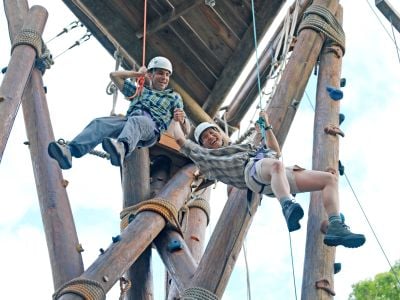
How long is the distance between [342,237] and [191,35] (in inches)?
147

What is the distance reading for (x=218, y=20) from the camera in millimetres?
7418

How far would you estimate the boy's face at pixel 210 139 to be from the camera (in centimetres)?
503

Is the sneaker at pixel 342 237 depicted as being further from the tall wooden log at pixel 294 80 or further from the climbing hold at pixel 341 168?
the tall wooden log at pixel 294 80

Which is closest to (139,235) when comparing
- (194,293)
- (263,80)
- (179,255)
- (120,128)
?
(179,255)

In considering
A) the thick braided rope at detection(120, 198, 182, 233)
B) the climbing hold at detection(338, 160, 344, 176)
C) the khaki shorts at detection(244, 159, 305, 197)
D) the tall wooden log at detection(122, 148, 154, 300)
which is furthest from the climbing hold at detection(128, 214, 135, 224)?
the climbing hold at detection(338, 160, 344, 176)

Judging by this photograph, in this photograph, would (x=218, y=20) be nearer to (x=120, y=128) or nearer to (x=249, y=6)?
(x=249, y=6)

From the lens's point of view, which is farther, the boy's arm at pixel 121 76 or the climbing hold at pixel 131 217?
the climbing hold at pixel 131 217

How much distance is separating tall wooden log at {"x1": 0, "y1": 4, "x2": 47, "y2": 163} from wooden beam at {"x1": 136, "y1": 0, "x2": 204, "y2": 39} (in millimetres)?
1409

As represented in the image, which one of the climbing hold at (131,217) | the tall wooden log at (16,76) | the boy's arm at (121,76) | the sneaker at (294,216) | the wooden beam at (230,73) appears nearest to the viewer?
the sneaker at (294,216)

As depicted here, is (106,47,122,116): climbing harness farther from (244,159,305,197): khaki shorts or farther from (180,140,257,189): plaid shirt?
(244,159,305,197): khaki shorts

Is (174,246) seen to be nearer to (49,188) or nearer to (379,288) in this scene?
(49,188)

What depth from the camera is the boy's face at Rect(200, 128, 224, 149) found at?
5027mm

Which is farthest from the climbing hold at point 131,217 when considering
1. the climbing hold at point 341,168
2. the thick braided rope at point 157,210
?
the climbing hold at point 341,168

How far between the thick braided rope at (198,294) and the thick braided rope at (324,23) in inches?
84.8
